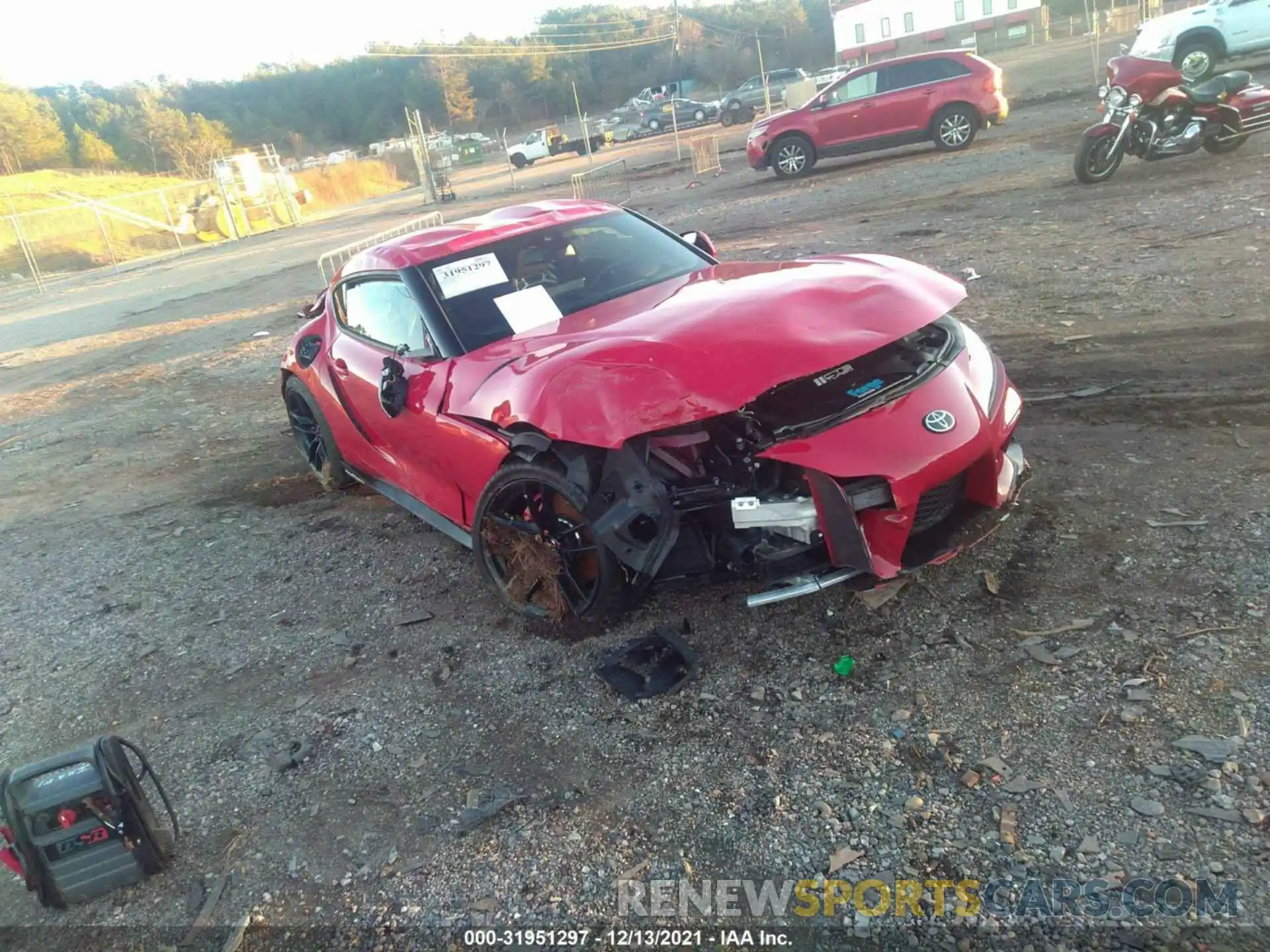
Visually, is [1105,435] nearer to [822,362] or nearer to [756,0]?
[822,362]

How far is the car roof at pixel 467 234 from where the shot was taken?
433cm

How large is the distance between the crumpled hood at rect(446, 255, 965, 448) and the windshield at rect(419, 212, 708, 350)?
0.81 feet

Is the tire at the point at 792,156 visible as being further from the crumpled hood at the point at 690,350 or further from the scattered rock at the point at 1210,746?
the scattered rock at the point at 1210,746

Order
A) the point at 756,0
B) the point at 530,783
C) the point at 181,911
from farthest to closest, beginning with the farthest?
the point at 756,0 → the point at 530,783 → the point at 181,911

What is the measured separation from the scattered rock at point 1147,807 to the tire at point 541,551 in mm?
1838

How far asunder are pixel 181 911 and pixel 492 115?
93.6 meters

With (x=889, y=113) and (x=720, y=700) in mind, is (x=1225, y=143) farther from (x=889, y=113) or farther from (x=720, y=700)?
(x=720, y=700)

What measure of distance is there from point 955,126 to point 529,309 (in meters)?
13.5

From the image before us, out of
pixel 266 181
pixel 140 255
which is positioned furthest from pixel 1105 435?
pixel 266 181

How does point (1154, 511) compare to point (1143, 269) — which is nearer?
point (1154, 511)

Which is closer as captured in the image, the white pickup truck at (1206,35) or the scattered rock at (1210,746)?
the scattered rock at (1210,746)

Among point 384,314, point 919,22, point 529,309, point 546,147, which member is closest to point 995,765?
point 529,309

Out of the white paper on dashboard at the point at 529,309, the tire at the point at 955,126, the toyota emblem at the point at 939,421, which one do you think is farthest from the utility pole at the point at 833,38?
the toyota emblem at the point at 939,421

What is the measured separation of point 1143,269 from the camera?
6.64 m
